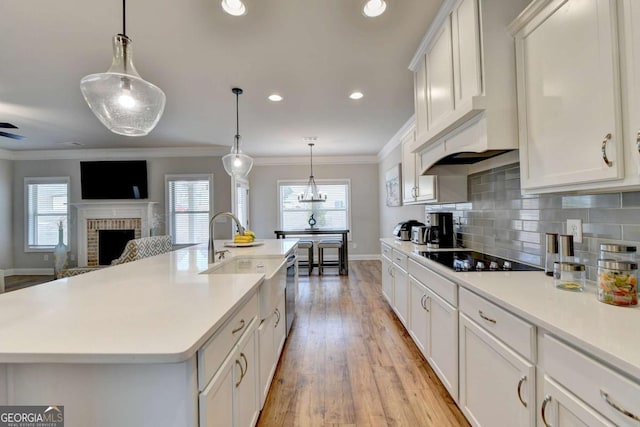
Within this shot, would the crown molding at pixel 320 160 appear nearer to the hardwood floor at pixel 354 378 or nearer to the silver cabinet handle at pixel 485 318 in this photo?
the hardwood floor at pixel 354 378

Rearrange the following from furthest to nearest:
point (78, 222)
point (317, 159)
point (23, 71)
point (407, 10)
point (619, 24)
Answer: point (317, 159) < point (78, 222) < point (23, 71) < point (407, 10) < point (619, 24)

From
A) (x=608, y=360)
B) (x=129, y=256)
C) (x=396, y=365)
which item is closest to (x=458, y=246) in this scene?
(x=396, y=365)

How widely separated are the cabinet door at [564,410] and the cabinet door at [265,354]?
128 centimetres

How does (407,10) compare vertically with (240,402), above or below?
above

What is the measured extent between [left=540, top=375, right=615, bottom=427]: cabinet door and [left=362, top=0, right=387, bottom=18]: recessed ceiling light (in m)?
2.17

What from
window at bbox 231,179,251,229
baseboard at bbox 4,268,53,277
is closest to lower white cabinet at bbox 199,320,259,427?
window at bbox 231,179,251,229

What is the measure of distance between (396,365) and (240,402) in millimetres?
1444

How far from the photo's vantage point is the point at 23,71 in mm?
2709

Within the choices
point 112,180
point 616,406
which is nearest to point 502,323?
point 616,406

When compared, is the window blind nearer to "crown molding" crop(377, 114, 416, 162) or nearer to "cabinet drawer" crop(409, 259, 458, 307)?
"crown molding" crop(377, 114, 416, 162)

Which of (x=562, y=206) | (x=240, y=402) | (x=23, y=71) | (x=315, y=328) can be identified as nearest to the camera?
(x=240, y=402)

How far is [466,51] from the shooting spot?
1.66 metres

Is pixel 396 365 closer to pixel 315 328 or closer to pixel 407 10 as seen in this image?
pixel 315 328

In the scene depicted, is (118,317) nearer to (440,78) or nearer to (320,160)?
(440,78)
